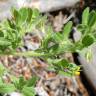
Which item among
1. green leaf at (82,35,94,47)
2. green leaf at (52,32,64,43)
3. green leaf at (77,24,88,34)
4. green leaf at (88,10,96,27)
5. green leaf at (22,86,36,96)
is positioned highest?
green leaf at (88,10,96,27)

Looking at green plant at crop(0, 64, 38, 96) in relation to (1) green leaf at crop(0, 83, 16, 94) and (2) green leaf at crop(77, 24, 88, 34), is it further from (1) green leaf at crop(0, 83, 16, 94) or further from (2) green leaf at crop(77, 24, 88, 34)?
(2) green leaf at crop(77, 24, 88, 34)

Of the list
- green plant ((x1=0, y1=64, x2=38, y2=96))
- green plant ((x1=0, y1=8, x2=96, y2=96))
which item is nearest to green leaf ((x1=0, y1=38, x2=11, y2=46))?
green plant ((x1=0, y1=8, x2=96, y2=96))

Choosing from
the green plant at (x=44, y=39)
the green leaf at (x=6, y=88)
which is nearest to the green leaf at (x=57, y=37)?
the green plant at (x=44, y=39)

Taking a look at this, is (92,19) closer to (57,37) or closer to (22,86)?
(57,37)

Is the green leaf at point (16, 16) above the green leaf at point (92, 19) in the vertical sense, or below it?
above

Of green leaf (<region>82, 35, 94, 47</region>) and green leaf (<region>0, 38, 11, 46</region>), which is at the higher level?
green leaf (<region>0, 38, 11, 46</region>)

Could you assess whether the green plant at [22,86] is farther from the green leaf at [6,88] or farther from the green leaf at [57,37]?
the green leaf at [57,37]

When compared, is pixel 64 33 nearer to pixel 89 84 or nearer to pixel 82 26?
pixel 82 26

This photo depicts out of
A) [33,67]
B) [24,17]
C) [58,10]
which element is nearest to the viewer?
[24,17]

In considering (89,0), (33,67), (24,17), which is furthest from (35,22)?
(89,0)

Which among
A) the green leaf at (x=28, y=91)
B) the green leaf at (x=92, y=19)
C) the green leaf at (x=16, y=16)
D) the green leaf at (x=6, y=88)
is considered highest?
the green leaf at (x=16, y=16)

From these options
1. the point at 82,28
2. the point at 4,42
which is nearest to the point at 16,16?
the point at 4,42
